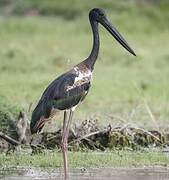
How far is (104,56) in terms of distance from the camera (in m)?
18.5

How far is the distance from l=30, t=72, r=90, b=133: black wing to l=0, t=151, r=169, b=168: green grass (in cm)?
72

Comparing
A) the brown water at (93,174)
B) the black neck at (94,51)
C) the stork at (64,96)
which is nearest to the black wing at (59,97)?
the stork at (64,96)

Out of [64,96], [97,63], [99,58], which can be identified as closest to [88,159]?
[64,96]

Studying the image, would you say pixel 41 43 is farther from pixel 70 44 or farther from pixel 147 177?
pixel 147 177

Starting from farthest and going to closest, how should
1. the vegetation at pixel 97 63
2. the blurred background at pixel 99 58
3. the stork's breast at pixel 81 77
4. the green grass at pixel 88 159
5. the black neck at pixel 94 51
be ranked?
1. the blurred background at pixel 99 58
2. the vegetation at pixel 97 63
3. the green grass at pixel 88 159
4. the black neck at pixel 94 51
5. the stork's breast at pixel 81 77

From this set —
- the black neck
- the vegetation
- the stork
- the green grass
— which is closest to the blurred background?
the vegetation

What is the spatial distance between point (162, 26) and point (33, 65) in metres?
5.95

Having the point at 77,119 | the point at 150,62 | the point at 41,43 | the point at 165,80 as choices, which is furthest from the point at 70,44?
the point at 77,119

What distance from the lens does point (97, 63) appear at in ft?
58.6

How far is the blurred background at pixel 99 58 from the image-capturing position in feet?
42.5

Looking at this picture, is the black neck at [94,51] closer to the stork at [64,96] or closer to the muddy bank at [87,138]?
the stork at [64,96]

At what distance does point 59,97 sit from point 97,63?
9375 millimetres

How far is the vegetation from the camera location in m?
11.0

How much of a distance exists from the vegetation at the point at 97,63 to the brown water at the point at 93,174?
300 mm
